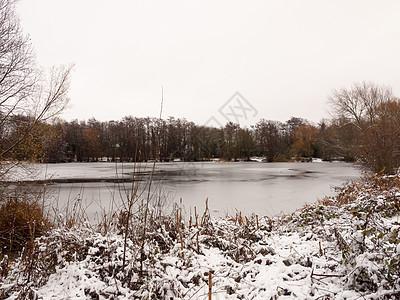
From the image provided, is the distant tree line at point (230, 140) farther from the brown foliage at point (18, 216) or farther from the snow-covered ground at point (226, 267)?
the snow-covered ground at point (226, 267)

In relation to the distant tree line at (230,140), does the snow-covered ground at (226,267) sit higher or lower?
lower

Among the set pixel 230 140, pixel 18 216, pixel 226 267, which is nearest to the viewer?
pixel 226 267

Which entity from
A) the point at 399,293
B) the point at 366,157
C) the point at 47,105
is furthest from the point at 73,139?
the point at 399,293

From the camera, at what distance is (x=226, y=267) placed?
10.3ft

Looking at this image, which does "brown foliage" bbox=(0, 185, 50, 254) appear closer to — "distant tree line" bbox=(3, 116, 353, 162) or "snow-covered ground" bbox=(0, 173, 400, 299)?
"snow-covered ground" bbox=(0, 173, 400, 299)

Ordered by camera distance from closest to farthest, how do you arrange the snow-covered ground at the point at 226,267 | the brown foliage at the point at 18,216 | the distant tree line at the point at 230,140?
1. the snow-covered ground at the point at 226,267
2. the brown foliage at the point at 18,216
3. the distant tree line at the point at 230,140

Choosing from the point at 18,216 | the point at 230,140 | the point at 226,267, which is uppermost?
the point at 230,140

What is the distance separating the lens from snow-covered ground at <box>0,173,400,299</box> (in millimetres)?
2273

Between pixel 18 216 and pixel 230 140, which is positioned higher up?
pixel 230 140

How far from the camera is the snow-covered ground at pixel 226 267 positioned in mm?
2273

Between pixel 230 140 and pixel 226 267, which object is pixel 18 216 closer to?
pixel 226 267

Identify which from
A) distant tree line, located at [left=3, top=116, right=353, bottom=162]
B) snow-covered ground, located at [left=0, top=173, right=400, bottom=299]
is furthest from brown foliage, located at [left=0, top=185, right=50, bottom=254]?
distant tree line, located at [left=3, top=116, right=353, bottom=162]

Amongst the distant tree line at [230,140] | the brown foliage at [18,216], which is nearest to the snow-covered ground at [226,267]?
the brown foliage at [18,216]

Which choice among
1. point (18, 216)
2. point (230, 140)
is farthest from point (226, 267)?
point (230, 140)
